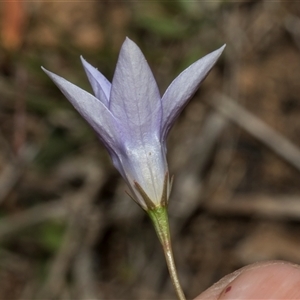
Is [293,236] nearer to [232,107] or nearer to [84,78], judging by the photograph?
[232,107]

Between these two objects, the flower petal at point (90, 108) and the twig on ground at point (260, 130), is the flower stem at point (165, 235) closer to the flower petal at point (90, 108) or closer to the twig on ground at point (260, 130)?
the flower petal at point (90, 108)

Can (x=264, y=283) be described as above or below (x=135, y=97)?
below

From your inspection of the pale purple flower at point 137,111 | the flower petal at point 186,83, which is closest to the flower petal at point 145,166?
the pale purple flower at point 137,111

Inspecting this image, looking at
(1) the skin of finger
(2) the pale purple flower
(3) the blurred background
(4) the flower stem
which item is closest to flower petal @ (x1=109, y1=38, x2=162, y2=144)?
(2) the pale purple flower

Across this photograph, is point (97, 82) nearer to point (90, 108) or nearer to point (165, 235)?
point (90, 108)

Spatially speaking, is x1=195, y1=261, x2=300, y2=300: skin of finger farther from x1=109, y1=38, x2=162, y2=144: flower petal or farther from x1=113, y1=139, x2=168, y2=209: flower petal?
x1=109, y1=38, x2=162, y2=144: flower petal

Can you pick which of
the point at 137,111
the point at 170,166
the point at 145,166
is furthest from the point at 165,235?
the point at 170,166
